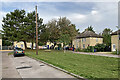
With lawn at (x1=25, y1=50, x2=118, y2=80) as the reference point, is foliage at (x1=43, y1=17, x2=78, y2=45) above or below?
above

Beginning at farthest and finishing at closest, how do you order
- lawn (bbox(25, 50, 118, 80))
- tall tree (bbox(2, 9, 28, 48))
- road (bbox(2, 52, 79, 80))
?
1. tall tree (bbox(2, 9, 28, 48))
2. road (bbox(2, 52, 79, 80))
3. lawn (bbox(25, 50, 118, 80))

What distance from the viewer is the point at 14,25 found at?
103 feet

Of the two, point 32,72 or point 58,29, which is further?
point 58,29

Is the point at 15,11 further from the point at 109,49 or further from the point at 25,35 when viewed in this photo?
the point at 109,49

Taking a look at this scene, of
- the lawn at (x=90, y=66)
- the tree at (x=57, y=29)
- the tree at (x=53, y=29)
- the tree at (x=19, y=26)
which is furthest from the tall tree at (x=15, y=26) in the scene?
the lawn at (x=90, y=66)

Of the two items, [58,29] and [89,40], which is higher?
[58,29]

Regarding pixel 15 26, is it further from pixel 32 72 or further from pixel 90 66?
pixel 90 66

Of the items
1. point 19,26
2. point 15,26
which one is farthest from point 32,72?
point 15,26

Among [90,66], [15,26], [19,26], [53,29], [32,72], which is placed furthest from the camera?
[53,29]

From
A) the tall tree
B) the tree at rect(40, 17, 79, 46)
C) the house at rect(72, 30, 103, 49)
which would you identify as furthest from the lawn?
the house at rect(72, 30, 103, 49)

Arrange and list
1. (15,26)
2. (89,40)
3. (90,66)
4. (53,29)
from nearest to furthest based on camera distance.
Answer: (90,66) < (15,26) < (53,29) < (89,40)

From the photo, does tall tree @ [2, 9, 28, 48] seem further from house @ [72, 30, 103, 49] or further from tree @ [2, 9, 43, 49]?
house @ [72, 30, 103, 49]

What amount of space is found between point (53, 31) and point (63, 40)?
1270 centimetres

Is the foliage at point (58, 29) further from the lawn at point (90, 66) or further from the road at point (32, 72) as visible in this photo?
the road at point (32, 72)
